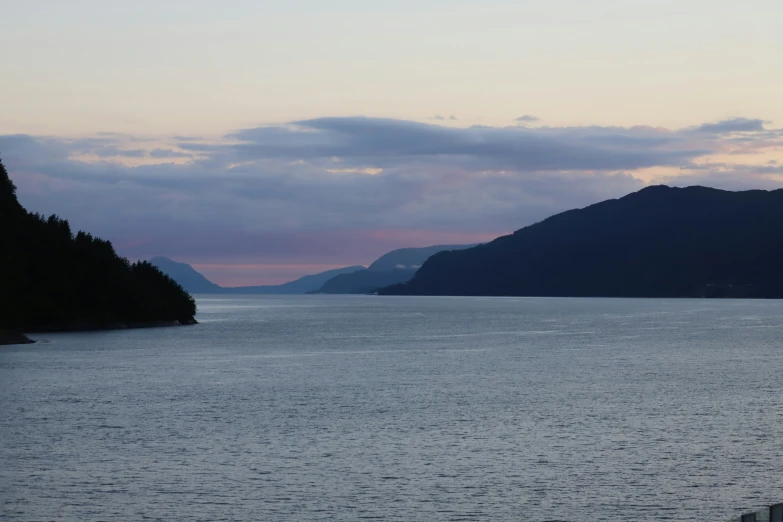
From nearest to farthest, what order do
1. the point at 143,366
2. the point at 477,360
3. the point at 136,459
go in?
the point at 136,459, the point at 143,366, the point at 477,360

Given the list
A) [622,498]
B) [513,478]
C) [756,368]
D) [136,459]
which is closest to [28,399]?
[136,459]

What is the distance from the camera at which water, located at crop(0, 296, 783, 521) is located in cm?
4384

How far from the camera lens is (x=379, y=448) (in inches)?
2291

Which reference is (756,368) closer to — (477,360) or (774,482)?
(477,360)

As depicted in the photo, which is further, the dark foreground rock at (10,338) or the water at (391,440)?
the dark foreground rock at (10,338)

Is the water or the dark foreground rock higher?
the dark foreground rock

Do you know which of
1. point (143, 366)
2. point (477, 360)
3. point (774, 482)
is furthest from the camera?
point (477, 360)

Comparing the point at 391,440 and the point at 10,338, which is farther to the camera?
the point at 10,338

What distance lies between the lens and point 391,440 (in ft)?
201

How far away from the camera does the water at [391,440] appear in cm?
4384

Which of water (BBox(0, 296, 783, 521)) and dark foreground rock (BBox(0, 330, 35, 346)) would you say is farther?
dark foreground rock (BBox(0, 330, 35, 346))

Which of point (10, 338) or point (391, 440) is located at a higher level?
point (10, 338)

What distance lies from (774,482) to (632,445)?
473 inches

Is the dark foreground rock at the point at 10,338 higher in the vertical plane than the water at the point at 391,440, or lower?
higher
